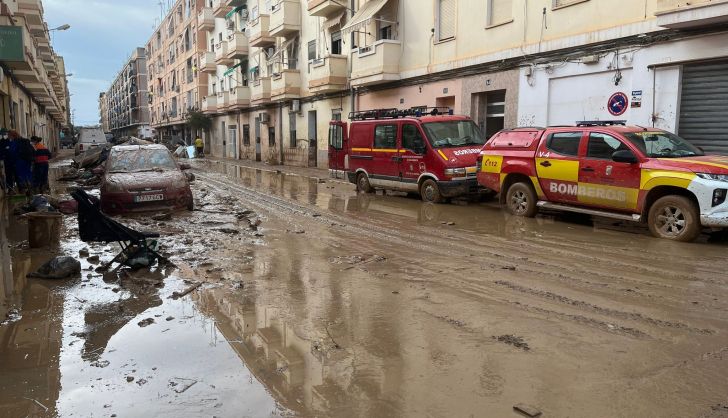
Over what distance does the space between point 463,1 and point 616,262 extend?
12.7m

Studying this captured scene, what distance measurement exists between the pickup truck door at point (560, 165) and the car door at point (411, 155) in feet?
11.5

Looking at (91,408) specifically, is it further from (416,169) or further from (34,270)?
(416,169)

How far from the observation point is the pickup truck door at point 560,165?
9.63m

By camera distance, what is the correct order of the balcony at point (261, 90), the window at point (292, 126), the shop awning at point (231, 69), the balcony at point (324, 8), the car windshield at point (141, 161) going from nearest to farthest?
the car windshield at point (141, 161)
the balcony at point (324, 8)
the window at point (292, 126)
the balcony at point (261, 90)
the shop awning at point (231, 69)

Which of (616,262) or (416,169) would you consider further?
(416,169)

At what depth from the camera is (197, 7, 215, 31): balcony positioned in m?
47.0

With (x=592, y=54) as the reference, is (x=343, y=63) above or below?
above

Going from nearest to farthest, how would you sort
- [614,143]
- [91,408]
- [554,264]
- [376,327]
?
[91,408] < [376,327] < [554,264] < [614,143]

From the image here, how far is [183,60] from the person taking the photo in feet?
186

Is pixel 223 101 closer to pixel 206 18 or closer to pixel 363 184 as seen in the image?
pixel 206 18

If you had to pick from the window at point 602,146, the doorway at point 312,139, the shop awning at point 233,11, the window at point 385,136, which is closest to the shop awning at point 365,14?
the window at point 385,136

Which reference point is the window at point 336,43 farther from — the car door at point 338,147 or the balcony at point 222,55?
the balcony at point 222,55

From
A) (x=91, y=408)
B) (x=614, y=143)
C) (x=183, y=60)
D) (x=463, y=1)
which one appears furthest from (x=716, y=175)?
(x=183, y=60)

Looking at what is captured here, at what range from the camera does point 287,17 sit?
2889 centimetres
